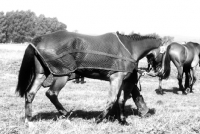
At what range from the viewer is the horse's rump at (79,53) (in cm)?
527

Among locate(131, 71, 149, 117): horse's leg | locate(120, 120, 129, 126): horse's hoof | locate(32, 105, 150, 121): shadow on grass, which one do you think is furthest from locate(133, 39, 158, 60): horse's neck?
locate(32, 105, 150, 121): shadow on grass

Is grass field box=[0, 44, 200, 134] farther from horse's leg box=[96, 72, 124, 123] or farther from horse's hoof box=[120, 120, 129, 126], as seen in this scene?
horse's leg box=[96, 72, 124, 123]

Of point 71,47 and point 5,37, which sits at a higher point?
point 71,47

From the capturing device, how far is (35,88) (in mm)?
5387

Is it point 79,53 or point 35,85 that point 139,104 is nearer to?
point 79,53

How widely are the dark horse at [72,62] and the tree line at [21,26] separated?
2594 inches

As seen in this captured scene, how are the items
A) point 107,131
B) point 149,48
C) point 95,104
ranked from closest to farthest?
point 107,131, point 149,48, point 95,104

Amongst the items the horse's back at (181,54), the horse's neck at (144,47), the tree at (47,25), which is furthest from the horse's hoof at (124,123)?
the tree at (47,25)

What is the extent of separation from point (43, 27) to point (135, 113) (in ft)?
235

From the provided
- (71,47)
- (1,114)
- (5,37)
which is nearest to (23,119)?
(1,114)

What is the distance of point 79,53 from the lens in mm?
5359

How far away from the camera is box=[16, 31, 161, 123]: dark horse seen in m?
5.29

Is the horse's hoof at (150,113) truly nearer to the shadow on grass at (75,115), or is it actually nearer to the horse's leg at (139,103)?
the horse's leg at (139,103)

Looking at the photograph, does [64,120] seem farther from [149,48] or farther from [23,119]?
[149,48]
